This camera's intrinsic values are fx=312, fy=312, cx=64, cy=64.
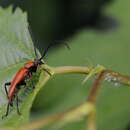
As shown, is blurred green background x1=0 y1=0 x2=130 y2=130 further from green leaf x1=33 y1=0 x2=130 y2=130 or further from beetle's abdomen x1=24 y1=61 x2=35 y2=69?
beetle's abdomen x1=24 y1=61 x2=35 y2=69

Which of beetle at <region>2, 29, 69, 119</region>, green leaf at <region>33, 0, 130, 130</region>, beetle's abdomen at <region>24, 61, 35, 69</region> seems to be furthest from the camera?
green leaf at <region>33, 0, 130, 130</region>

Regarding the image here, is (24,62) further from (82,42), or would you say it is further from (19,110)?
(82,42)

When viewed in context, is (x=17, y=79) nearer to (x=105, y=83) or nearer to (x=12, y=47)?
(x=12, y=47)

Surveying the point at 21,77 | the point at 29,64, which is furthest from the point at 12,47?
the point at 21,77

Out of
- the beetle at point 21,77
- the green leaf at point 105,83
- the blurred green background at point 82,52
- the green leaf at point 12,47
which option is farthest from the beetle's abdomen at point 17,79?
the green leaf at point 105,83

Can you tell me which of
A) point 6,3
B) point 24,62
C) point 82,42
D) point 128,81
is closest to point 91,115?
point 128,81

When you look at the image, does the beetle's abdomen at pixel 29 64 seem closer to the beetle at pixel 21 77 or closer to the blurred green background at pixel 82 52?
the beetle at pixel 21 77

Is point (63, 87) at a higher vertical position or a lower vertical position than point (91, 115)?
lower

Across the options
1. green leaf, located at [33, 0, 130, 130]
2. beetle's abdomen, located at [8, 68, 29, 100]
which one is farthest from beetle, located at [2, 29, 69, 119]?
green leaf, located at [33, 0, 130, 130]
